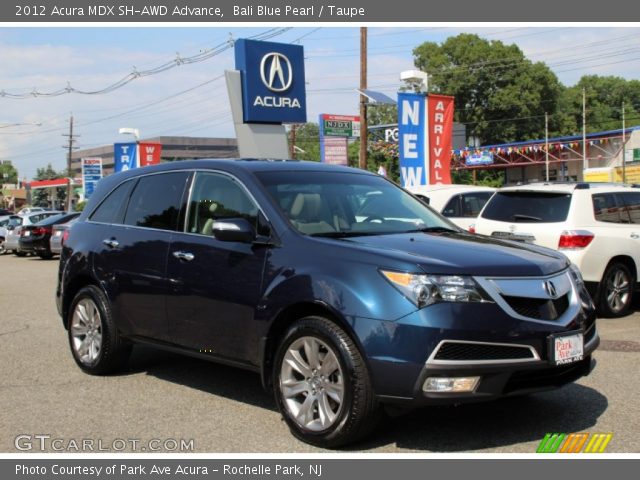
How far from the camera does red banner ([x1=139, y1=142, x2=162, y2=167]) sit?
1235 inches

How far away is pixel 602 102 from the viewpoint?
94.9 metres

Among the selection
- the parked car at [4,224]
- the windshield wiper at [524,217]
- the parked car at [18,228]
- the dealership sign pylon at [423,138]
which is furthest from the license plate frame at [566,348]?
the parked car at [4,224]

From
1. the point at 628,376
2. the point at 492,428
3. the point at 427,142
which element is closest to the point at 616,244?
the point at 628,376

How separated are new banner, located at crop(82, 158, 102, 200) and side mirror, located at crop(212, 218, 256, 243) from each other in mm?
39035

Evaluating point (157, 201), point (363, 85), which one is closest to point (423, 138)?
point (363, 85)

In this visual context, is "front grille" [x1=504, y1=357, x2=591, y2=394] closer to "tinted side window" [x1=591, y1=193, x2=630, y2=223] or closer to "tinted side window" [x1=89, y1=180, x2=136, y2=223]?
"tinted side window" [x1=89, y1=180, x2=136, y2=223]

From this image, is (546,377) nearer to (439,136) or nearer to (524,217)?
(524,217)

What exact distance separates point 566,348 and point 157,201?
3517mm

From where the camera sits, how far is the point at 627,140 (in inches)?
1858

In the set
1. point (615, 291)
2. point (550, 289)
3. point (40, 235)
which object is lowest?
point (615, 291)

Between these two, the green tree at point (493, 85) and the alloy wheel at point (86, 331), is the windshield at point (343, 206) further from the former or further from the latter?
the green tree at point (493, 85)

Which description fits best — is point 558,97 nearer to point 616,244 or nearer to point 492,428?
point 616,244

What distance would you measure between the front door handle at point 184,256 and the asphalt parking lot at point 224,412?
1.12 meters

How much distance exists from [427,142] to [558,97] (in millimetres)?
60515
